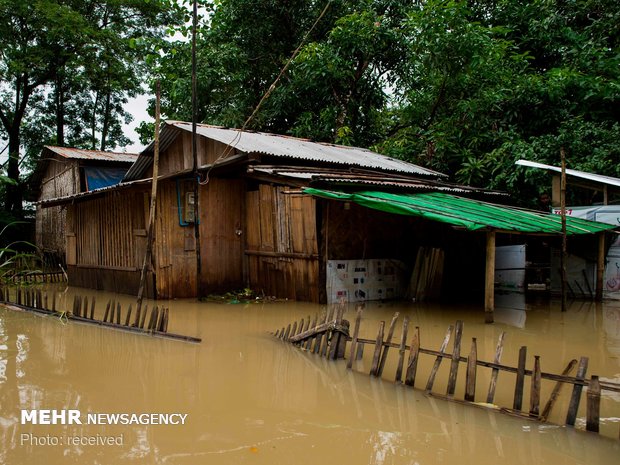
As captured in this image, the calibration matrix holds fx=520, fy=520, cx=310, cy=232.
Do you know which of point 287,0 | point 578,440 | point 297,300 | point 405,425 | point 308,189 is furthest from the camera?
point 287,0

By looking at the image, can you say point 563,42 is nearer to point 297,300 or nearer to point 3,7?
point 297,300

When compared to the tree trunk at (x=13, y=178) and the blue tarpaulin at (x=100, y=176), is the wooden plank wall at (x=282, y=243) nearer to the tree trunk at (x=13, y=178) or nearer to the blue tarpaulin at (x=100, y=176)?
the blue tarpaulin at (x=100, y=176)

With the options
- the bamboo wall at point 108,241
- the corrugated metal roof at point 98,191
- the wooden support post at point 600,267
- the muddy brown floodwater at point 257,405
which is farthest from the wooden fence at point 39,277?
the wooden support post at point 600,267

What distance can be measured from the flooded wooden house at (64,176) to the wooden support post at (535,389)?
16705 mm

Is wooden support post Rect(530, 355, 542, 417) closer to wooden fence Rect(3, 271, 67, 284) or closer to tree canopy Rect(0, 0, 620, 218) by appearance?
tree canopy Rect(0, 0, 620, 218)

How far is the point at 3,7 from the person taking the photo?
62.6 ft

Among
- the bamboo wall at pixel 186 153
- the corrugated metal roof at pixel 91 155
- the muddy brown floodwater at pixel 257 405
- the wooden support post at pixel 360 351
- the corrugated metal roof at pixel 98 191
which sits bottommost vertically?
the muddy brown floodwater at pixel 257 405

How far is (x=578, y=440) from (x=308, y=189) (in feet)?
19.8

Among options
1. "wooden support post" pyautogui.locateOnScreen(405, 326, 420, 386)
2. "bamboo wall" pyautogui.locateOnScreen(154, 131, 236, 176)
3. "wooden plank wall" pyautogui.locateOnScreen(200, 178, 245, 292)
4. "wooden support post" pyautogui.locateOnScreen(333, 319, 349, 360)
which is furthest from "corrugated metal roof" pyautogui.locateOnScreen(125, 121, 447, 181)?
"wooden support post" pyautogui.locateOnScreen(405, 326, 420, 386)

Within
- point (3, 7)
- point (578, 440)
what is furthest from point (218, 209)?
point (3, 7)

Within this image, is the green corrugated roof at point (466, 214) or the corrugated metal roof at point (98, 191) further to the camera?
the corrugated metal roof at point (98, 191)

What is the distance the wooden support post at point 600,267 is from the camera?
1087cm

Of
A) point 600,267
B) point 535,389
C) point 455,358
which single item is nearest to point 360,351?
point 455,358

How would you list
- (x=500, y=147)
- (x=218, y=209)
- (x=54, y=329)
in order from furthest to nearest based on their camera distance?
(x=500, y=147) → (x=218, y=209) → (x=54, y=329)
